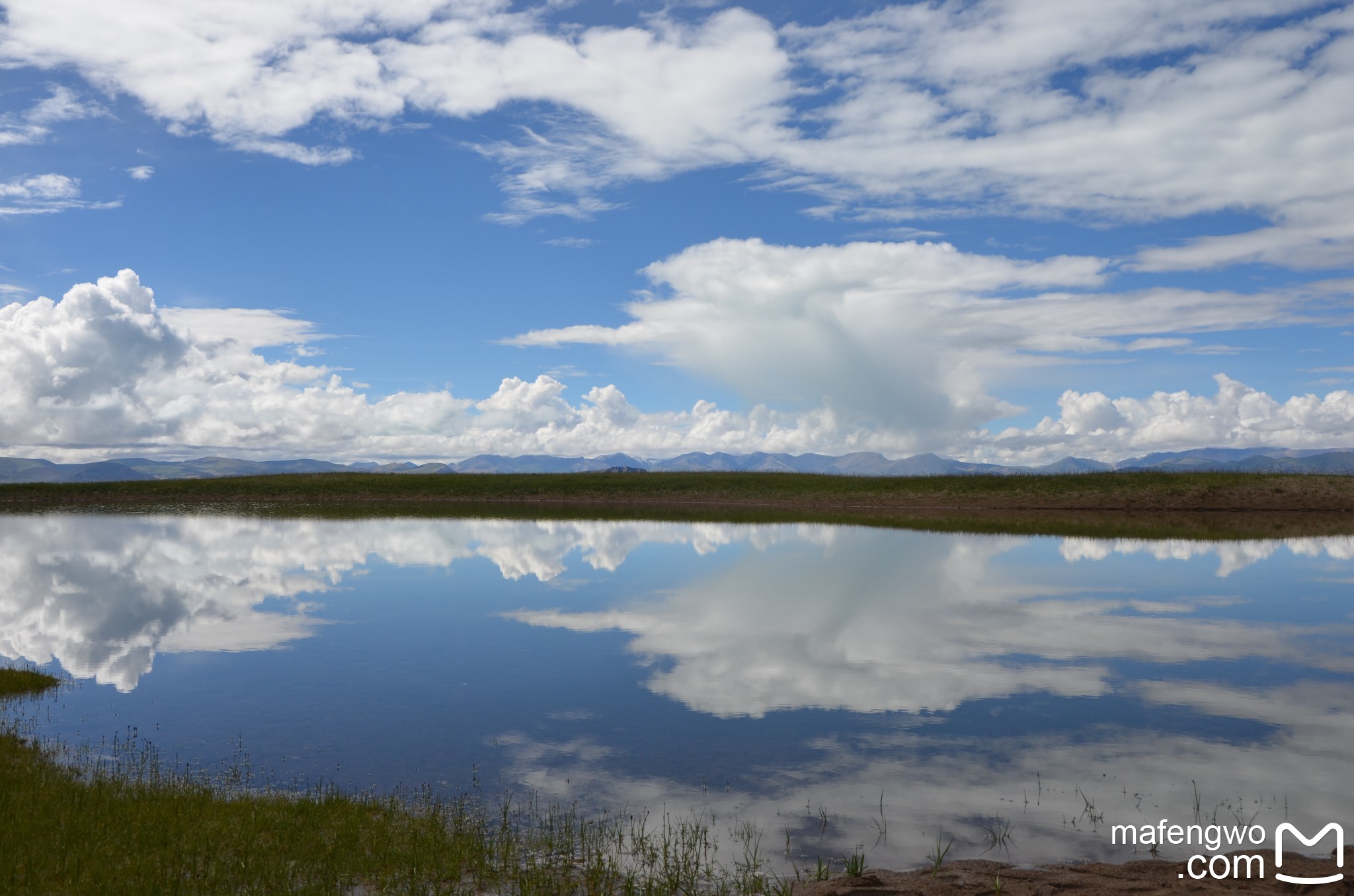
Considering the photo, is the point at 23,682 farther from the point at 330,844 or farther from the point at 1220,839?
the point at 1220,839

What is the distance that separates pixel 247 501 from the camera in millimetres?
126000

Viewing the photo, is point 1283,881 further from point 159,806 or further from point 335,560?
point 335,560

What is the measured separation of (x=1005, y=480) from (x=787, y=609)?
86.1 metres

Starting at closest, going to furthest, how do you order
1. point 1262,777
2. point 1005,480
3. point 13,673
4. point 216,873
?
1. point 216,873
2. point 1262,777
3. point 13,673
4. point 1005,480

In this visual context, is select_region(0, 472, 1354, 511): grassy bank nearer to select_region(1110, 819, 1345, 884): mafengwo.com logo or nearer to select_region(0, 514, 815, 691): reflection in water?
select_region(0, 514, 815, 691): reflection in water

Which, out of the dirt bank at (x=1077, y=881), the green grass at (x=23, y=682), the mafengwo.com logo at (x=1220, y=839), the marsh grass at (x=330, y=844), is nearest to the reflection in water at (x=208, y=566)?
the green grass at (x=23, y=682)

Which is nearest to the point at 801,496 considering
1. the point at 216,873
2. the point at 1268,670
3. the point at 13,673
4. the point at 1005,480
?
the point at 1005,480

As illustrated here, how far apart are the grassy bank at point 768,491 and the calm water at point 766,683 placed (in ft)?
189

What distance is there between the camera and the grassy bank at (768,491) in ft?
326

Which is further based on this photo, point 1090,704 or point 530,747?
point 1090,704

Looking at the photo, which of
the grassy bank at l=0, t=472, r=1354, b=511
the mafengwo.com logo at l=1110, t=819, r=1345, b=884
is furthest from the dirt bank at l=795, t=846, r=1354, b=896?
the grassy bank at l=0, t=472, r=1354, b=511

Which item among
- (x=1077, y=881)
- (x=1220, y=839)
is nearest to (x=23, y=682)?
(x=1077, y=881)

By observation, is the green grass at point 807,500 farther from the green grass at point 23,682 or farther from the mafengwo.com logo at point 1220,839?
the green grass at point 23,682

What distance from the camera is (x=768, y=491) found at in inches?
4658
